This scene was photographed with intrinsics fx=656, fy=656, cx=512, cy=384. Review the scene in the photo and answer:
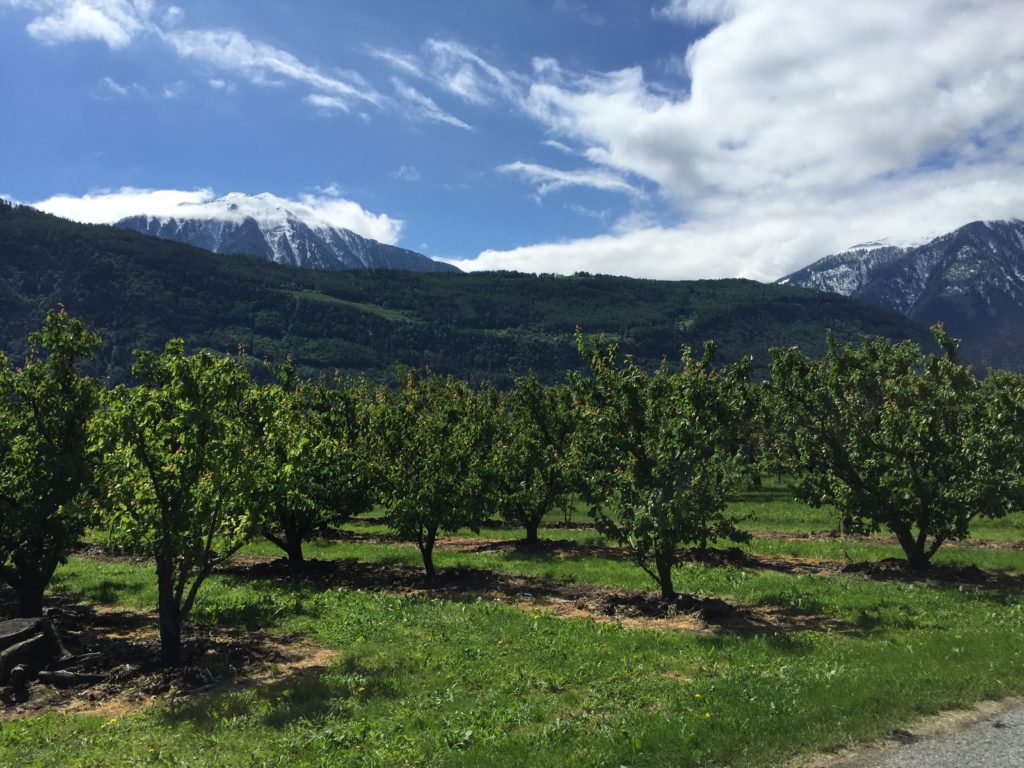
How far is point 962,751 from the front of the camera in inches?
384

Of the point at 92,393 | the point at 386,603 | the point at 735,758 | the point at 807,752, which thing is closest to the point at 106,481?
the point at 92,393

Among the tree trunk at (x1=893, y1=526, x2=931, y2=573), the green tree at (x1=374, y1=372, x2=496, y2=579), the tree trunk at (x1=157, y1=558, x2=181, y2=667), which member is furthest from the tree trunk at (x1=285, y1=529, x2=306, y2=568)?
the tree trunk at (x1=893, y1=526, x2=931, y2=573)

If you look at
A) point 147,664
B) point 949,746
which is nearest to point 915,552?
point 949,746

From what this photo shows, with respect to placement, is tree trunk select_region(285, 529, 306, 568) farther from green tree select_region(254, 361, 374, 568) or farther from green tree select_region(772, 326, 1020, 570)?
green tree select_region(772, 326, 1020, 570)

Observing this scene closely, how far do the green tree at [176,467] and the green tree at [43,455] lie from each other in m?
3.37

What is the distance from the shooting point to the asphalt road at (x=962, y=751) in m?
9.38

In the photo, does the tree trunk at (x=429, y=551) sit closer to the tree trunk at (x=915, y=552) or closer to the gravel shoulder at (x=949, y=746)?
the gravel shoulder at (x=949, y=746)

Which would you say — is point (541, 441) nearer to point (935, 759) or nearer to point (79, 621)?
point (79, 621)

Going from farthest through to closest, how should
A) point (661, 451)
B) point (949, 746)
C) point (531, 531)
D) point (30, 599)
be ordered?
point (531, 531), point (661, 451), point (30, 599), point (949, 746)

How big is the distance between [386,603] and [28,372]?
1208cm

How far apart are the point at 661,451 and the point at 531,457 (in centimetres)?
1647

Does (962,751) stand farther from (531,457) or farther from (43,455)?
(531,457)

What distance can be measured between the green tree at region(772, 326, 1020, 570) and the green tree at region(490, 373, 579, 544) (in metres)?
9.87

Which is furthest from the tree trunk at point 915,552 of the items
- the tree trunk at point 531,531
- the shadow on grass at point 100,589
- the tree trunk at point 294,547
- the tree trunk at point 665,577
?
the shadow on grass at point 100,589
